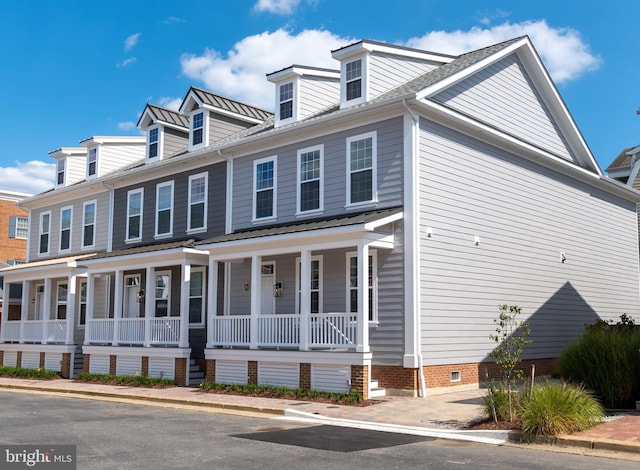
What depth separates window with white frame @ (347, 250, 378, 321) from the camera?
17.5 meters

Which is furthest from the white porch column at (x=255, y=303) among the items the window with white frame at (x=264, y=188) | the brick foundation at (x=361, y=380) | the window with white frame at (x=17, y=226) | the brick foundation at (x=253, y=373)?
the window with white frame at (x=17, y=226)

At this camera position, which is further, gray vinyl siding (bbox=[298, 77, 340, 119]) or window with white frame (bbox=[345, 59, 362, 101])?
gray vinyl siding (bbox=[298, 77, 340, 119])

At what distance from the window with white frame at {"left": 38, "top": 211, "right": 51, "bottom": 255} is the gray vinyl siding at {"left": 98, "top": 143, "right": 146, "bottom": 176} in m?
4.10

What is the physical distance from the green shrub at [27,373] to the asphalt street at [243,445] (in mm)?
10518

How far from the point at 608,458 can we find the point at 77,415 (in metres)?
10.5

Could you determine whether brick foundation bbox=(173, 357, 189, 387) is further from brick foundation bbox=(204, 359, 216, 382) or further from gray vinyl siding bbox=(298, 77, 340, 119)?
gray vinyl siding bbox=(298, 77, 340, 119)

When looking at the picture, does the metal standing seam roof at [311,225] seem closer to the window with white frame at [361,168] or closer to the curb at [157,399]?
the window with white frame at [361,168]

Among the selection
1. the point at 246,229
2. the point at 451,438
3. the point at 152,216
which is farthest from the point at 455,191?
the point at 152,216

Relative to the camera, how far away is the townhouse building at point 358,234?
17172 millimetres

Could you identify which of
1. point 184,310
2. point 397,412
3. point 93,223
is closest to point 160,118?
point 93,223

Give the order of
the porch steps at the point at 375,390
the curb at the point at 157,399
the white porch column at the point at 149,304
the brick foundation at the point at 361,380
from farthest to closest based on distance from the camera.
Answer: the white porch column at the point at 149,304 < the porch steps at the point at 375,390 < the brick foundation at the point at 361,380 < the curb at the point at 157,399

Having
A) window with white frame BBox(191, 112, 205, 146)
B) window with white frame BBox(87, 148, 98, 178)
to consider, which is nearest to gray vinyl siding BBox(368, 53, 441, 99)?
window with white frame BBox(191, 112, 205, 146)

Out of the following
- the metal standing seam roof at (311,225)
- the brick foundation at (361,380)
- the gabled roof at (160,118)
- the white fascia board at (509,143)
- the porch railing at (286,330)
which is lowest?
the brick foundation at (361,380)

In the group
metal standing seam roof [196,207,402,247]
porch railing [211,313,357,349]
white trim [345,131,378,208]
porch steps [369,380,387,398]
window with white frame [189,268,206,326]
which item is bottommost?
porch steps [369,380,387,398]
